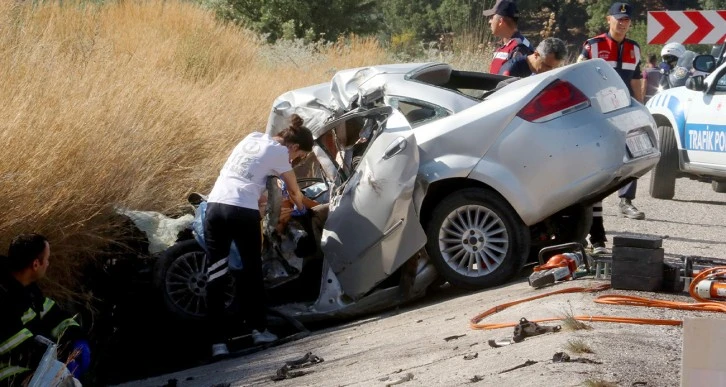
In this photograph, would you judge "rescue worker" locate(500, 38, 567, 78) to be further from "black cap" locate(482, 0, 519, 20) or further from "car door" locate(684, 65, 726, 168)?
"car door" locate(684, 65, 726, 168)

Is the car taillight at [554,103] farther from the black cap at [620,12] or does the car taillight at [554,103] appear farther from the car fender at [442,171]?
the black cap at [620,12]

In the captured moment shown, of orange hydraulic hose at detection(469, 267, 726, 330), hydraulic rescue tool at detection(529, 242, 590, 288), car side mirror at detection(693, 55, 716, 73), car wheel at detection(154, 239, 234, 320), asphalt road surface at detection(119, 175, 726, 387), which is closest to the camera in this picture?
asphalt road surface at detection(119, 175, 726, 387)

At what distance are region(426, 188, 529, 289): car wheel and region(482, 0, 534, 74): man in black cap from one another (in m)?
2.33

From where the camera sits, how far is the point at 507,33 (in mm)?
10938

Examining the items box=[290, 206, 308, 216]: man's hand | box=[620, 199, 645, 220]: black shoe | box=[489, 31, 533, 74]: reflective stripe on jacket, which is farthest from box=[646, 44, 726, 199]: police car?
box=[290, 206, 308, 216]: man's hand

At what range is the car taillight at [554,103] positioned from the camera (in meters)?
8.73

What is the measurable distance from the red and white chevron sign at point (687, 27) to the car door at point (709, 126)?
5.90 meters

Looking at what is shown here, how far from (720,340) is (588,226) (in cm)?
530

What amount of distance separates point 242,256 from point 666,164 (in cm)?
754

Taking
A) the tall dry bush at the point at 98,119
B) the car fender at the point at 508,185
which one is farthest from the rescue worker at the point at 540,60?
the tall dry bush at the point at 98,119

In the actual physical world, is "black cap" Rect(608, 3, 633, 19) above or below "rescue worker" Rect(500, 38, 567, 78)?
above

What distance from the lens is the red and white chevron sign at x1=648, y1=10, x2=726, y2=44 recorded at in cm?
1953

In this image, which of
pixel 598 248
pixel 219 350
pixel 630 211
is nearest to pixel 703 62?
pixel 630 211

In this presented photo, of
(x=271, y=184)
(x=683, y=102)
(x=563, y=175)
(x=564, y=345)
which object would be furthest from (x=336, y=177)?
(x=683, y=102)
